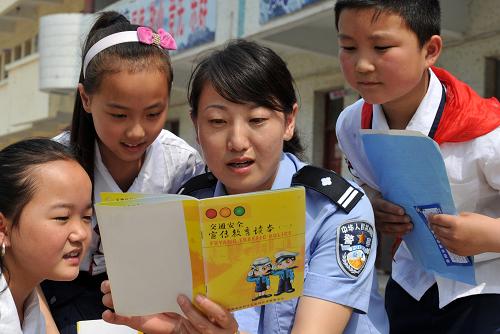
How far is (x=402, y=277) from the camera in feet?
7.31

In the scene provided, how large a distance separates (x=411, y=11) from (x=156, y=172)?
3.14 feet

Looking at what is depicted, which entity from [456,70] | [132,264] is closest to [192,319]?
[132,264]

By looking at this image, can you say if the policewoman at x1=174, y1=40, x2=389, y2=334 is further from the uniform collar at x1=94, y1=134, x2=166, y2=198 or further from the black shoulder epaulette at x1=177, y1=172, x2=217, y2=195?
the uniform collar at x1=94, y1=134, x2=166, y2=198

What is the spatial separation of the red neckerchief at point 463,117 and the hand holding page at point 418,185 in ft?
0.53

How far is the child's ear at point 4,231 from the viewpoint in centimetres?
199

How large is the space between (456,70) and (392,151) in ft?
16.9

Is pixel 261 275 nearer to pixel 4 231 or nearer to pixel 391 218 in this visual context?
pixel 391 218

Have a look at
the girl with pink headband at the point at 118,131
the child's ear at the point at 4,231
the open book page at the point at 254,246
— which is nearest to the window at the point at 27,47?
the girl with pink headband at the point at 118,131

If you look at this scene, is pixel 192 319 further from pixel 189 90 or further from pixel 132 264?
pixel 189 90

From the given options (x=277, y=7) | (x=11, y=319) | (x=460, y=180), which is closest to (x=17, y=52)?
(x=277, y=7)

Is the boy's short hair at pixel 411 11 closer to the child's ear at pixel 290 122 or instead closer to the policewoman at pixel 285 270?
the child's ear at pixel 290 122

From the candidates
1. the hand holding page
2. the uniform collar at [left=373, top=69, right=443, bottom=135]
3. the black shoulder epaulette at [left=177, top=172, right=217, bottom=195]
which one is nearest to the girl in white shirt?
the black shoulder epaulette at [left=177, top=172, right=217, bottom=195]

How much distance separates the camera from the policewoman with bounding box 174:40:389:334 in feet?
5.93

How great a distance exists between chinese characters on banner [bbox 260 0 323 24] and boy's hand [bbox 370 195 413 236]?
514 cm
